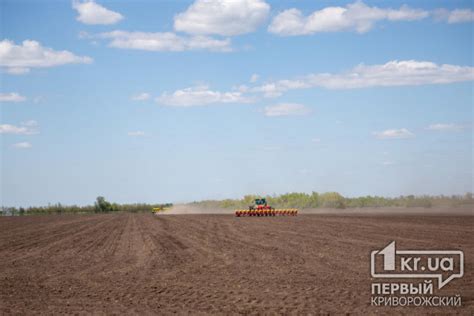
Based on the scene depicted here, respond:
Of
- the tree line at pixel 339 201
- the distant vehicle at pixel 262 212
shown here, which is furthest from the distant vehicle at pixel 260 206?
the tree line at pixel 339 201

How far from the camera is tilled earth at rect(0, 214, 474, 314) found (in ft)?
45.1

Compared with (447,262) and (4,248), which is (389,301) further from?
(4,248)

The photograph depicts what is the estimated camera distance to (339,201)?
91.9 m

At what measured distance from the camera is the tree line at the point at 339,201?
74569 mm

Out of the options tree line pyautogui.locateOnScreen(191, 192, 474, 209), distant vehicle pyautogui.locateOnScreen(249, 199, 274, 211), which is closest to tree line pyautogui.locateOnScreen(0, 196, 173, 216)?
tree line pyautogui.locateOnScreen(191, 192, 474, 209)

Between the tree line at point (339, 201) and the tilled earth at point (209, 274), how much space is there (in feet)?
148

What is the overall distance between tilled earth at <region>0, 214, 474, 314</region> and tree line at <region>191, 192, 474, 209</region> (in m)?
45.2

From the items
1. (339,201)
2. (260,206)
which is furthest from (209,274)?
(339,201)

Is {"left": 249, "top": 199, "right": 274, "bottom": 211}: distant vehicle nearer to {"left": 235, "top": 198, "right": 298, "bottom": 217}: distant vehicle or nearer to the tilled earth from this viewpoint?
{"left": 235, "top": 198, "right": 298, "bottom": 217}: distant vehicle

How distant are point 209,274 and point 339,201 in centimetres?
7527

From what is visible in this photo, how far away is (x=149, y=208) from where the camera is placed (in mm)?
121375

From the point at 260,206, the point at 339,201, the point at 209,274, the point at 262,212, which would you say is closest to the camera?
the point at 209,274

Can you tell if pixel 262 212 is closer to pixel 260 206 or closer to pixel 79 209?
pixel 260 206

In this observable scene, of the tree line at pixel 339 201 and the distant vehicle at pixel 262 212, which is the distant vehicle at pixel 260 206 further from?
the tree line at pixel 339 201
